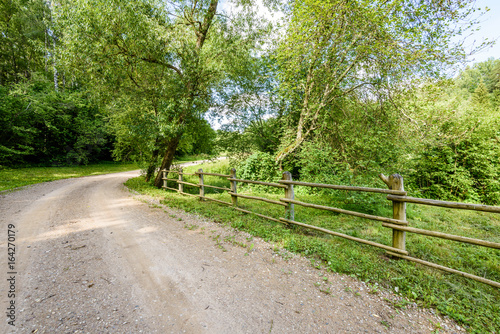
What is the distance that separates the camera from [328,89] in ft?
28.2

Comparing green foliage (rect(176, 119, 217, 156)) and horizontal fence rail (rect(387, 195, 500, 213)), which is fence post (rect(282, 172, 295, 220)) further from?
green foliage (rect(176, 119, 217, 156))

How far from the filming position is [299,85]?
28.7 ft

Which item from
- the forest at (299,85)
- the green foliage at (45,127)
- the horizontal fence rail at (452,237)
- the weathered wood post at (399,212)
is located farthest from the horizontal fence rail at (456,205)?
the green foliage at (45,127)

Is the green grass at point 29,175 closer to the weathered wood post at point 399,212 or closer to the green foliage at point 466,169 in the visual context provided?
the weathered wood post at point 399,212

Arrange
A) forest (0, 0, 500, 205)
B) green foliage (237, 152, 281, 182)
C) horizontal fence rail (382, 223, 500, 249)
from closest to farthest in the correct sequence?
1. horizontal fence rail (382, 223, 500, 249)
2. forest (0, 0, 500, 205)
3. green foliage (237, 152, 281, 182)

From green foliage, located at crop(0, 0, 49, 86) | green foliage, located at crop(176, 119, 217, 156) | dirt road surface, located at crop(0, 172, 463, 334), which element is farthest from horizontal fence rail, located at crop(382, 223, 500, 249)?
Result: green foliage, located at crop(0, 0, 49, 86)

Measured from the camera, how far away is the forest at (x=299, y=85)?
6.37 metres

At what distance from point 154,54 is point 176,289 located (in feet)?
28.2

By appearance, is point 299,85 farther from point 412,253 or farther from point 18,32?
point 18,32

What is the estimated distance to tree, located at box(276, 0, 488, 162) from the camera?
588cm

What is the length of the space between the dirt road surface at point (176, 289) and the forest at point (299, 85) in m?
4.43

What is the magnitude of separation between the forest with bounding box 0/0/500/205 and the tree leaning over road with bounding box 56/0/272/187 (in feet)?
0.14

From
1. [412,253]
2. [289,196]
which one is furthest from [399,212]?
[289,196]

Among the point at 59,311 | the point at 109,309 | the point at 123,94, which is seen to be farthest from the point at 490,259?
the point at 123,94
